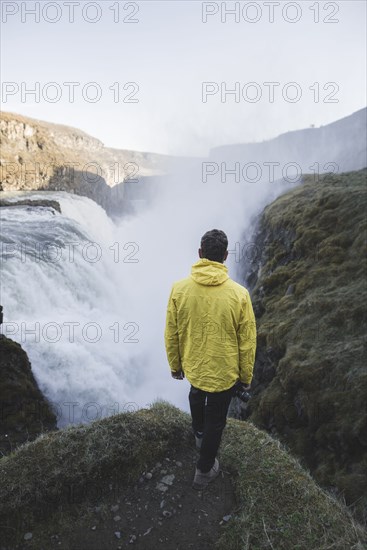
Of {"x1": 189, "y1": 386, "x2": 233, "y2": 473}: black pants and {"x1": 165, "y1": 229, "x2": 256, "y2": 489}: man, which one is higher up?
{"x1": 165, "y1": 229, "x2": 256, "y2": 489}: man

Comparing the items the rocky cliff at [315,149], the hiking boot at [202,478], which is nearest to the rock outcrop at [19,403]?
the hiking boot at [202,478]

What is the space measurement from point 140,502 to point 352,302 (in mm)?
9622

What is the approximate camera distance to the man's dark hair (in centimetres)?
428

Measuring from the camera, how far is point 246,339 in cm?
426

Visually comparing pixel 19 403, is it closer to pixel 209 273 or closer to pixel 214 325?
pixel 214 325

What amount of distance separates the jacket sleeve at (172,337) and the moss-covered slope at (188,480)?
1.40 m

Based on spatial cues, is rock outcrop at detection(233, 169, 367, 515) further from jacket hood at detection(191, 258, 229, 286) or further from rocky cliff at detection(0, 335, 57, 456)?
rocky cliff at detection(0, 335, 57, 456)

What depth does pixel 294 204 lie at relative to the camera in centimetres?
2291

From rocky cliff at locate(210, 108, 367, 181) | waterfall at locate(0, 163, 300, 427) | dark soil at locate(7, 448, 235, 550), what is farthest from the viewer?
rocky cliff at locate(210, 108, 367, 181)

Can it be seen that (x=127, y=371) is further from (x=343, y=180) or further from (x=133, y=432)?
(x=343, y=180)

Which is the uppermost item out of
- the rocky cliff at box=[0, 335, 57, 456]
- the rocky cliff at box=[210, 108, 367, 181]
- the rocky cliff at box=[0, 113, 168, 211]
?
the rocky cliff at box=[210, 108, 367, 181]

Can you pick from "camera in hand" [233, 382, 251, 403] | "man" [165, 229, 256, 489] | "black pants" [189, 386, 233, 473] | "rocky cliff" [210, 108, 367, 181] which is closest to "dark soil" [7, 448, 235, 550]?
"black pants" [189, 386, 233, 473]

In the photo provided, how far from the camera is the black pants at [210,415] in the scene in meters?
4.38

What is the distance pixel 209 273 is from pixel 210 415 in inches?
67.4
